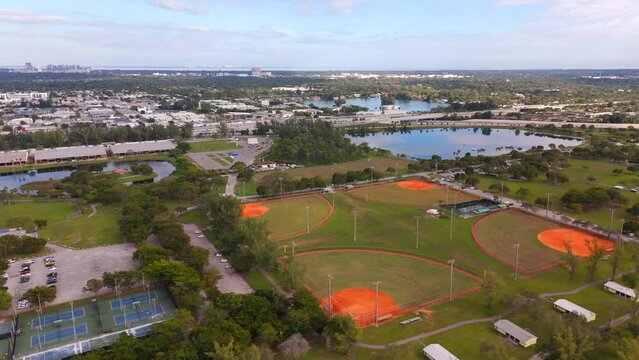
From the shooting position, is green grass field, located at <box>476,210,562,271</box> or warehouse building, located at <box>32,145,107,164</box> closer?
green grass field, located at <box>476,210,562,271</box>

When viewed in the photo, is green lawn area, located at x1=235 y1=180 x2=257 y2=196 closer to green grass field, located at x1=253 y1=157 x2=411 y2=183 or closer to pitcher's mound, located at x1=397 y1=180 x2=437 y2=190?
green grass field, located at x1=253 y1=157 x2=411 y2=183

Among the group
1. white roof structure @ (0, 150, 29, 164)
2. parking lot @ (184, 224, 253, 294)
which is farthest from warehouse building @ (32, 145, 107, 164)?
parking lot @ (184, 224, 253, 294)

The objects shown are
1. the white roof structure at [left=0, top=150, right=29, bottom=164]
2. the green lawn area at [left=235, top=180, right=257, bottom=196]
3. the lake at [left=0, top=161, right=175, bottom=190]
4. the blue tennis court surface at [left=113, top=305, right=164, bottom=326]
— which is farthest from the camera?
the white roof structure at [left=0, top=150, right=29, bottom=164]

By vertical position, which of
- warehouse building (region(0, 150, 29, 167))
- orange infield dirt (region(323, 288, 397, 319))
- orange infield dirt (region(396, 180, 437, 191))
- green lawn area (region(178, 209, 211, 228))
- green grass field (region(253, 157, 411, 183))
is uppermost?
warehouse building (region(0, 150, 29, 167))

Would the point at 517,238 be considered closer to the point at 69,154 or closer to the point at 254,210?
the point at 254,210

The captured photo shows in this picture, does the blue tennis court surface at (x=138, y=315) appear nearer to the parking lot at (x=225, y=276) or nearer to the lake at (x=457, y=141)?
the parking lot at (x=225, y=276)

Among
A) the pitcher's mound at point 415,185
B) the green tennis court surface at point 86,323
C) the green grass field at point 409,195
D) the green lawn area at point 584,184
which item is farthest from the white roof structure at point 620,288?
the green tennis court surface at point 86,323

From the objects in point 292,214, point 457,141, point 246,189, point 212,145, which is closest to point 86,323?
point 292,214
